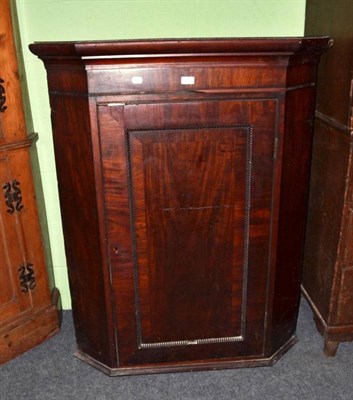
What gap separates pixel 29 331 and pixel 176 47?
1.50 metres

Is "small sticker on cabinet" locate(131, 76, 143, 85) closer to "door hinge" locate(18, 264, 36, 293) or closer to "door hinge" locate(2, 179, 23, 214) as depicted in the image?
"door hinge" locate(2, 179, 23, 214)

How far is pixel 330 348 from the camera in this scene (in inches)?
83.1

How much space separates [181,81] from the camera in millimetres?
1559

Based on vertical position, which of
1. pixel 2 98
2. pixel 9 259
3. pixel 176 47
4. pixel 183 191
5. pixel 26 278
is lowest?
pixel 26 278

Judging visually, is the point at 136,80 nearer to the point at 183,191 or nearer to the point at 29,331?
the point at 183,191

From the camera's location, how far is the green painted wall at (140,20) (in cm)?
202

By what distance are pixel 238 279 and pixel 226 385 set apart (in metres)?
0.48

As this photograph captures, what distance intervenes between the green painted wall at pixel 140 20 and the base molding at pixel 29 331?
36.4 inches

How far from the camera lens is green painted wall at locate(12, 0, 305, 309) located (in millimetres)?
2023

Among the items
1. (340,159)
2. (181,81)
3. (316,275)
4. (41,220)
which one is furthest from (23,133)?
(316,275)

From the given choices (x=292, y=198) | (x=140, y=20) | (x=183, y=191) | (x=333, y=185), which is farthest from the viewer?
(x=140, y=20)

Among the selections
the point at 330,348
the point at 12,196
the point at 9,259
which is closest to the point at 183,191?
the point at 12,196

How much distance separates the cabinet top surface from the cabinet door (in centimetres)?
17

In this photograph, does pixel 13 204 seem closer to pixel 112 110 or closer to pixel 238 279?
pixel 112 110
